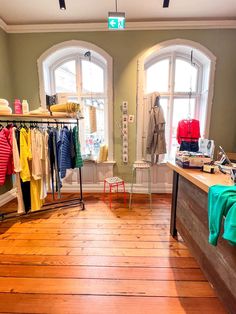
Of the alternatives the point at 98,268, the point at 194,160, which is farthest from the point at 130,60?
the point at 98,268

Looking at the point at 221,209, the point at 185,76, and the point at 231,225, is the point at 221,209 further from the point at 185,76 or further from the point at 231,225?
the point at 185,76

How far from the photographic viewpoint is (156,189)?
138 inches

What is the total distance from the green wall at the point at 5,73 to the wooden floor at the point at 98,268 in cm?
98

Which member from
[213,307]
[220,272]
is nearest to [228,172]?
[220,272]

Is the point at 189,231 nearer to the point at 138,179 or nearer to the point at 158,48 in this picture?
the point at 138,179

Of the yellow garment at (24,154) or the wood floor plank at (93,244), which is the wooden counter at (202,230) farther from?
the yellow garment at (24,154)

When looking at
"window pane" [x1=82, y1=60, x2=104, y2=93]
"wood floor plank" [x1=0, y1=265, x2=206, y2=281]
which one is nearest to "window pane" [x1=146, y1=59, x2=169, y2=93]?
"window pane" [x1=82, y1=60, x2=104, y2=93]

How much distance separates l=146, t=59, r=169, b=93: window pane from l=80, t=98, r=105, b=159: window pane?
1.01 metres

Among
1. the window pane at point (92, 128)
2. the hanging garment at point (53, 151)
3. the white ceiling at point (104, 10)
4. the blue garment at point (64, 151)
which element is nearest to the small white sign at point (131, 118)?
the window pane at point (92, 128)

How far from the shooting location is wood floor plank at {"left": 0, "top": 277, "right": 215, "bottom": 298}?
141 cm

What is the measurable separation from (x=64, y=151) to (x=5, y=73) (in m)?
1.93

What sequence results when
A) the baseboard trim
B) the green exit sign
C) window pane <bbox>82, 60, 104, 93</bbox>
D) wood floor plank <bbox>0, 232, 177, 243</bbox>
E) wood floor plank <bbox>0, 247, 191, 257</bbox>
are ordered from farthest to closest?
window pane <bbox>82, 60, 104, 93</bbox> < the baseboard trim < the green exit sign < wood floor plank <bbox>0, 232, 177, 243</bbox> < wood floor plank <bbox>0, 247, 191, 257</bbox>

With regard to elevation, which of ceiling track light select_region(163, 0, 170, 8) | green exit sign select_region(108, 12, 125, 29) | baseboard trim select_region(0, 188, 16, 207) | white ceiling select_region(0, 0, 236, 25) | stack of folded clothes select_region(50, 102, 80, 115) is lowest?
baseboard trim select_region(0, 188, 16, 207)

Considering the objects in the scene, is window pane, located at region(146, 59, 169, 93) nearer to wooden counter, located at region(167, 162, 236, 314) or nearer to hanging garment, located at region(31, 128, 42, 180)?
wooden counter, located at region(167, 162, 236, 314)
